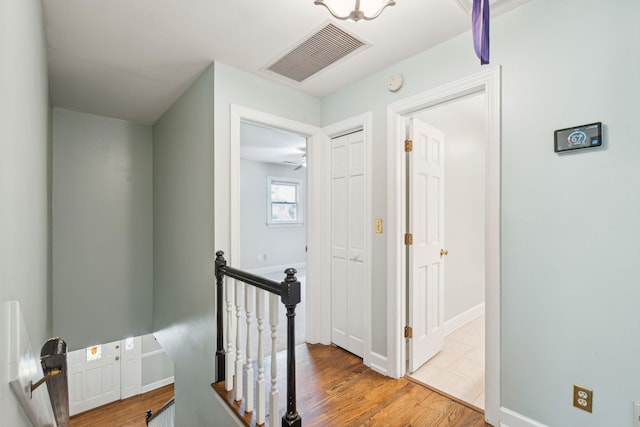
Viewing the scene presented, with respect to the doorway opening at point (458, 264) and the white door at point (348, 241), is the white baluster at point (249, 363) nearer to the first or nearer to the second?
the white door at point (348, 241)

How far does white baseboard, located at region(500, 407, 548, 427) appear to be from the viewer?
1627 mm

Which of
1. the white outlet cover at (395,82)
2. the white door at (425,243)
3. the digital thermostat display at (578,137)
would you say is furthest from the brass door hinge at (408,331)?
the white outlet cover at (395,82)

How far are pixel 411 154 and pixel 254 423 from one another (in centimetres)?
223

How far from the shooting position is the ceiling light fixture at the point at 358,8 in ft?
4.65

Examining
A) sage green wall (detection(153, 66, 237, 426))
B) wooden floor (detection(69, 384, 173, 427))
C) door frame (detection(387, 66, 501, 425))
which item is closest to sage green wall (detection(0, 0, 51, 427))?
sage green wall (detection(153, 66, 237, 426))

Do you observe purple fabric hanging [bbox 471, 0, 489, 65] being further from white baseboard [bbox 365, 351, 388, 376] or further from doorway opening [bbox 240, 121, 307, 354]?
doorway opening [bbox 240, 121, 307, 354]

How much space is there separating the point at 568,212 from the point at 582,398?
0.96 meters

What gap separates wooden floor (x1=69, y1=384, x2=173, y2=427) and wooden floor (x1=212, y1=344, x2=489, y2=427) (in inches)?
168

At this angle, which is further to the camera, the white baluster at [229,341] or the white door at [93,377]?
the white door at [93,377]

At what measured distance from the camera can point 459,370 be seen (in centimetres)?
246

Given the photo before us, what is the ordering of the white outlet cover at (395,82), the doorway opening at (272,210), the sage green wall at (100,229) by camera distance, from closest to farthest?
the white outlet cover at (395,82)
the sage green wall at (100,229)
the doorway opening at (272,210)

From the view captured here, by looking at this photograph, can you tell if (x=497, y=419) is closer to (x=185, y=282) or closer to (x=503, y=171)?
(x=503, y=171)

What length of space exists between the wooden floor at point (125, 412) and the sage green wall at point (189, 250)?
2.53 m

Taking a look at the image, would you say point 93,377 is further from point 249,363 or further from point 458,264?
point 458,264
